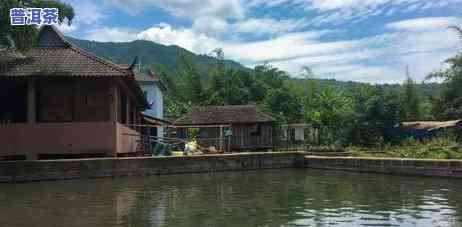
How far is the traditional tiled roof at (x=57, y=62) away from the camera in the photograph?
2292 centimetres

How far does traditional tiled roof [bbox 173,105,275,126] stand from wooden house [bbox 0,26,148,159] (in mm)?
17079

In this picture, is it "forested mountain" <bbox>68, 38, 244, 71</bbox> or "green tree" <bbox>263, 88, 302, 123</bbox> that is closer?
"green tree" <bbox>263, 88, 302, 123</bbox>

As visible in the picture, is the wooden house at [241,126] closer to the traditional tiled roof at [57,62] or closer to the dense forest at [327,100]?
the dense forest at [327,100]

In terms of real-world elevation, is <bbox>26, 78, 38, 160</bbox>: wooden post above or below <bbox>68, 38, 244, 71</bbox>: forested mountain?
below

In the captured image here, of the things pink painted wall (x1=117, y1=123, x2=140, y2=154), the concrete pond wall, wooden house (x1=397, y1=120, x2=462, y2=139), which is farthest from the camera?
wooden house (x1=397, y1=120, x2=462, y2=139)

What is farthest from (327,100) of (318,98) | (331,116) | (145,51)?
(145,51)

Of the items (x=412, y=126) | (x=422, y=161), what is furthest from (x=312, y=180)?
(x=412, y=126)

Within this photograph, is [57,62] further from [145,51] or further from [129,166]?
[145,51]

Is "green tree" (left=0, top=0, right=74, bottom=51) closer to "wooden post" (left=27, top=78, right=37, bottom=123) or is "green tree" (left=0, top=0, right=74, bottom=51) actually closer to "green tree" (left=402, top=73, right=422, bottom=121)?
"wooden post" (left=27, top=78, right=37, bottom=123)

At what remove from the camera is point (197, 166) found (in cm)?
2509

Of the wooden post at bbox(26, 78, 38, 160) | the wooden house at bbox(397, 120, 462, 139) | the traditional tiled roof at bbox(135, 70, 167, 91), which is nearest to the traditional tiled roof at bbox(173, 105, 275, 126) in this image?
the wooden house at bbox(397, 120, 462, 139)

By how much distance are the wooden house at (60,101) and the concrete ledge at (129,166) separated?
1186 mm

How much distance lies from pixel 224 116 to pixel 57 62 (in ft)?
67.7

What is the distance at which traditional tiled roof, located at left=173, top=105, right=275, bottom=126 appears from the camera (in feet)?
139
